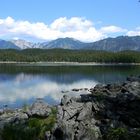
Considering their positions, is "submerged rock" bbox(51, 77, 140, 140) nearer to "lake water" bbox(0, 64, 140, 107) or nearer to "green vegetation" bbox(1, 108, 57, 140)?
"green vegetation" bbox(1, 108, 57, 140)

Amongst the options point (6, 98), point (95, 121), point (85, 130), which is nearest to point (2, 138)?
point (85, 130)

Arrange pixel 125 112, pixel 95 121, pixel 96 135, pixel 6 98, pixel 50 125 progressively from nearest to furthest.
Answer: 1. pixel 96 135
2. pixel 50 125
3. pixel 95 121
4. pixel 125 112
5. pixel 6 98

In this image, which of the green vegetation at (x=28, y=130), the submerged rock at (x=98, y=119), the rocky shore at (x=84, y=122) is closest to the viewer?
the green vegetation at (x=28, y=130)

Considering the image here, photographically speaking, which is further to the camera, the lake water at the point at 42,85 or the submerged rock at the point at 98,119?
the lake water at the point at 42,85

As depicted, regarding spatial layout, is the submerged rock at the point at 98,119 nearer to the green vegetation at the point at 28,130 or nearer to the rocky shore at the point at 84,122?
the rocky shore at the point at 84,122

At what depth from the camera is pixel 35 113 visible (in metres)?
30.5

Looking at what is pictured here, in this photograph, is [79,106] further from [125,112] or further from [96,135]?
[96,135]

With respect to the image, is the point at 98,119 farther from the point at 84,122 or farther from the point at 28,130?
the point at 28,130

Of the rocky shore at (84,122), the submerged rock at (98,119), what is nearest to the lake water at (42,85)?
the rocky shore at (84,122)

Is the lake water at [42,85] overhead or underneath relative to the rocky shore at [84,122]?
underneath

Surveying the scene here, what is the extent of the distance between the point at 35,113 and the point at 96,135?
398 inches

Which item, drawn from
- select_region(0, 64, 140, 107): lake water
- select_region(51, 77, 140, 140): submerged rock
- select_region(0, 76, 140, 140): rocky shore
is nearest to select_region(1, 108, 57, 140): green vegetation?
select_region(0, 76, 140, 140): rocky shore

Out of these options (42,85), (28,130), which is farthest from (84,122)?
(42,85)

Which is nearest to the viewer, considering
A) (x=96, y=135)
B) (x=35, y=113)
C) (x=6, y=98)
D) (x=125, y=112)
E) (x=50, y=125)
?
(x=96, y=135)
